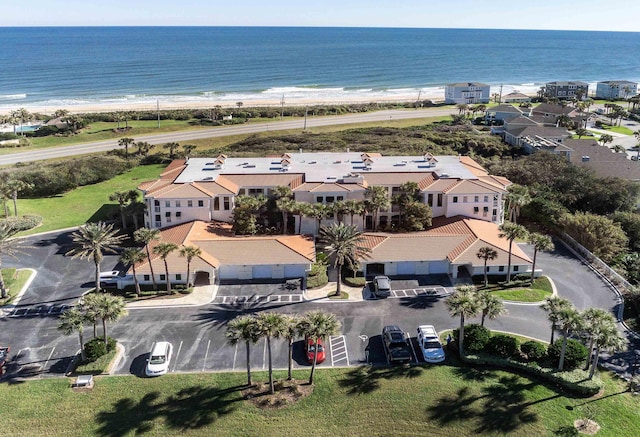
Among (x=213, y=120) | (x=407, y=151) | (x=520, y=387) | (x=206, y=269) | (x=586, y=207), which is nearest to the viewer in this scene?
(x=520, y=387)

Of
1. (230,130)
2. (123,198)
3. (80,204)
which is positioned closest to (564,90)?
(230,130)

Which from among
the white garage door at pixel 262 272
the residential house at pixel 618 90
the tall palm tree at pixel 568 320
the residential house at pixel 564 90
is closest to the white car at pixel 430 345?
the tall palm tree at pixel 568 320

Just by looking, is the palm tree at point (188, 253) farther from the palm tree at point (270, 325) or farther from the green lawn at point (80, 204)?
the green lawn at point (80, 204)

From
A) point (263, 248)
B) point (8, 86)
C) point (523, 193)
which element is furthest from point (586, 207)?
point (8, 86)

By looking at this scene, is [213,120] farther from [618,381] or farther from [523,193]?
[618,381]

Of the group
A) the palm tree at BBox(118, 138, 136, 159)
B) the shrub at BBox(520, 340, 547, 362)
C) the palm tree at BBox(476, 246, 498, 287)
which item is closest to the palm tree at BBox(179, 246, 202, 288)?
the palm tree at BBox(476, 246, 498, 287)
